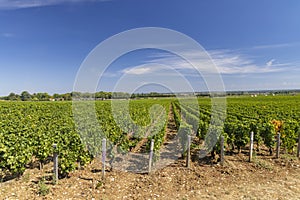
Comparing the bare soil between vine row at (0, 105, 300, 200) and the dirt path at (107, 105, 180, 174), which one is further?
the dirt path at (107, 105, 180, 174)

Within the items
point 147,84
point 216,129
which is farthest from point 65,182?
point 147,84

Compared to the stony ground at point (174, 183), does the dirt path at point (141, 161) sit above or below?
below

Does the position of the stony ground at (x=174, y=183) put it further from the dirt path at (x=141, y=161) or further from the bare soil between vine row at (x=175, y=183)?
the dirt path at (x=141, y=161)

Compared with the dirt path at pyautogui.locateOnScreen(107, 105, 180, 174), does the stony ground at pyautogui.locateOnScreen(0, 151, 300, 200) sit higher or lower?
higher

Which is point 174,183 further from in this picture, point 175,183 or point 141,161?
point 141,161

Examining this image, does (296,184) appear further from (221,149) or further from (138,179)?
(138,179)

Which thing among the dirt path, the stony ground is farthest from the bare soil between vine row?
the dirt path

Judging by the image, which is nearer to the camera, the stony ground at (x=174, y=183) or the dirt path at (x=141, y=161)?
the stony ground at (x=174, y=183)

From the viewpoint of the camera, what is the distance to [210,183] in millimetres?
7352

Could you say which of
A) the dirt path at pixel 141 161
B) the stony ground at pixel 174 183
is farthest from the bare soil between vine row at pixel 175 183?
the dirt path at pixel 141 161

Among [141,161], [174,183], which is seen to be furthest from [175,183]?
[141,161]

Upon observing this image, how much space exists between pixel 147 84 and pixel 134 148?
15.5 feet

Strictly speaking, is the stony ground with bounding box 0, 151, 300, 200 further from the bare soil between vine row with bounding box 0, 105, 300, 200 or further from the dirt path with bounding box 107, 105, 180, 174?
the dirt path with bounding box 107, 105, 180, 174

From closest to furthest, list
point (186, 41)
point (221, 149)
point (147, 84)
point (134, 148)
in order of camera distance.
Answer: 1. point (221, 149)
2. point (186, 41)
3. point (134, 148)
4. point (147, 84)
